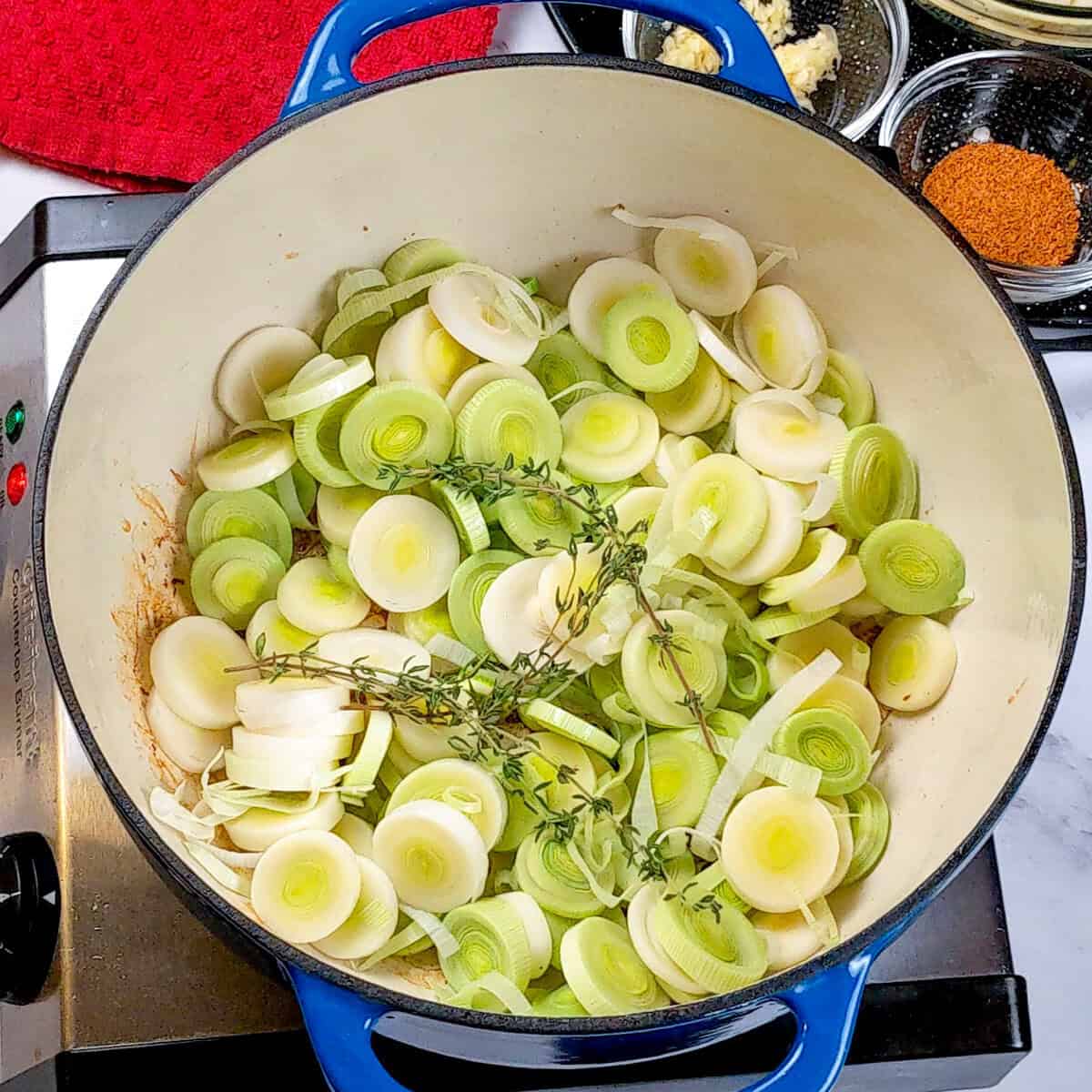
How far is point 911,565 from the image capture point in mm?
823

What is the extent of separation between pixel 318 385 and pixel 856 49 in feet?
2.30

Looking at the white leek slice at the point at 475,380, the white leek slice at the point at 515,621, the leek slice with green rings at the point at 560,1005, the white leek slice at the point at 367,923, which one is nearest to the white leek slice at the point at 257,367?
the white leek slice at the point at 475,380

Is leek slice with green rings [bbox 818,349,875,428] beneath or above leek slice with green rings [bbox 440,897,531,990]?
above

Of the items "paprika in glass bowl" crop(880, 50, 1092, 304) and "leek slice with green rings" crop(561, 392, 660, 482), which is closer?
"leek slice with green rings" crop(561, 392, 660, 482)

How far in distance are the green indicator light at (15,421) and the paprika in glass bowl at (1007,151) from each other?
2.69 feet

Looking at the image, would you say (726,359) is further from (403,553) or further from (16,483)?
(16,483)

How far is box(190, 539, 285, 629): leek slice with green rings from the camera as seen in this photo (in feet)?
2.72

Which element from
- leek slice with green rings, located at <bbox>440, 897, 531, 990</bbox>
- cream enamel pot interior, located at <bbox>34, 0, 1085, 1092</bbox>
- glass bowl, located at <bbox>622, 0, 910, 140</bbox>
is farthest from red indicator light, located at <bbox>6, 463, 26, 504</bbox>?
glass bowl, located at <bbox>622, 0, 910, 140</bbox>

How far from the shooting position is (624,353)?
89cm

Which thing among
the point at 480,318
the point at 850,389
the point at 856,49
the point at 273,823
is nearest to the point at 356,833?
the point at 273,823

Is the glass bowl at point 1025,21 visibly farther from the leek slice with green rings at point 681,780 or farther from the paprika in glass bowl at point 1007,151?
the leek slice with green rings at point 681,780

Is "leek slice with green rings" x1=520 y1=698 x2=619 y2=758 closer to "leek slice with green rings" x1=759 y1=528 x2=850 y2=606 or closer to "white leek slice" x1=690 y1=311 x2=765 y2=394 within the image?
"leek slice with green rings" x1=759 y1=528 x2=850 y2=606

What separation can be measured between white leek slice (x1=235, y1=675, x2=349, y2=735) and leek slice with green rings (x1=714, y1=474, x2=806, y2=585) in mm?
277

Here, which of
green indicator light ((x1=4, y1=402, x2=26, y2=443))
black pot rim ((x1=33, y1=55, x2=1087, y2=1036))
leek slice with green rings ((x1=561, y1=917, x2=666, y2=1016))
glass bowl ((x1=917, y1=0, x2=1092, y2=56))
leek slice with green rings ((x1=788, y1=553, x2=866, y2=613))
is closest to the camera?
black pot rim ((x1=33, y1=55, x2=1087, y2=1036))
